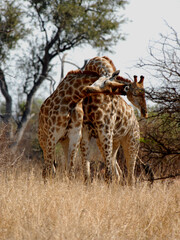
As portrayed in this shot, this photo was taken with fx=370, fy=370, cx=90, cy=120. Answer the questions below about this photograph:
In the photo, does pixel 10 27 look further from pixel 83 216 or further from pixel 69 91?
pixel 83 216

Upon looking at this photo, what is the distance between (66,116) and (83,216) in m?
2.65

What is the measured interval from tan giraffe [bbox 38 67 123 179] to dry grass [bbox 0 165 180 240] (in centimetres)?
111

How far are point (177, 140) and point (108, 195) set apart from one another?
1834 mm

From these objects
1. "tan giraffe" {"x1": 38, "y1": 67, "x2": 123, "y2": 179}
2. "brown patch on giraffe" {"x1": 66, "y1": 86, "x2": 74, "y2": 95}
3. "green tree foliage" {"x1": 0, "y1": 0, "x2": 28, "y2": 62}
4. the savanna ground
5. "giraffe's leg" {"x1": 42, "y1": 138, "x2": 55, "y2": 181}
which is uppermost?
"green tree foliage" {"x1": 0, "y1": 0, "x2": 28, "y2": 62}

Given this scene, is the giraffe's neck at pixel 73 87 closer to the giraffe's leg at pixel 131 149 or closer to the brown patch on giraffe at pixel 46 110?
the brown patch on giraffe at pixel 46 110

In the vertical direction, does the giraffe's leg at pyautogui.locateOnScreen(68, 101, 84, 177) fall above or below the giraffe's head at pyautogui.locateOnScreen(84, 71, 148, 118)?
below

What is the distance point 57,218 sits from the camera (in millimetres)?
4473

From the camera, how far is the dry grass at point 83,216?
13.5ft

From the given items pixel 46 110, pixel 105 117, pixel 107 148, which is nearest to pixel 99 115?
pixel 105 117

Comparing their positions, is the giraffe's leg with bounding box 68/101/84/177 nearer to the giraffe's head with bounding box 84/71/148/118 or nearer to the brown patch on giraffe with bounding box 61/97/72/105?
the brown patch on giraffe with bounding box 61/97/72/105

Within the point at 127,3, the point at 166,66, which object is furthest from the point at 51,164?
the point at 127,3

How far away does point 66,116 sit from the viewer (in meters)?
6.83

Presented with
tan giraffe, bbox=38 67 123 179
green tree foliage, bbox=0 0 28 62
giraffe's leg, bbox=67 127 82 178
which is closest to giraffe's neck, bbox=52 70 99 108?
tan giraffe, bbox=38 67 123 179

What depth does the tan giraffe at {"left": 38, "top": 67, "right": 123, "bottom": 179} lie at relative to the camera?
268 inches
